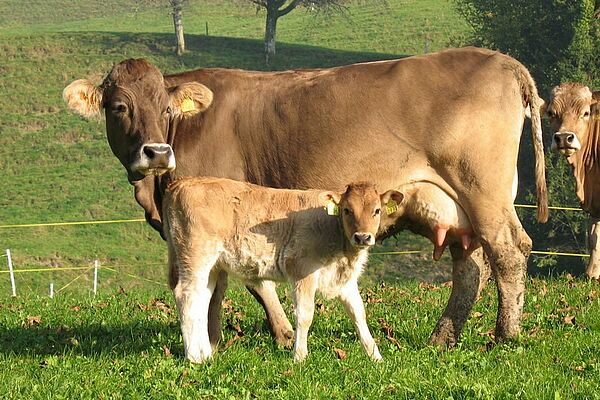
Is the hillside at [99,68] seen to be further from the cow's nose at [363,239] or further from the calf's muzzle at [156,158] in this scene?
the cow's nose at [363,239]

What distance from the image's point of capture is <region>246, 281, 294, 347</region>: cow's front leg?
32.1 feet

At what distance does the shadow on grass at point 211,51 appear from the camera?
54.2 m

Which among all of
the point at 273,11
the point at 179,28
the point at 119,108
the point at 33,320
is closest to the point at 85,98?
the point at 119,108

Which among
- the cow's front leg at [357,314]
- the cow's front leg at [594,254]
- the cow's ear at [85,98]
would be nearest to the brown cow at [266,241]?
the cow's front leg at [357,314]

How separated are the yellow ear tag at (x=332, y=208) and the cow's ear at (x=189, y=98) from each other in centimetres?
170

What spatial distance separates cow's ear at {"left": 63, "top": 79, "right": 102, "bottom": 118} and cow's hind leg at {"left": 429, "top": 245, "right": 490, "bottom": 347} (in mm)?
3729

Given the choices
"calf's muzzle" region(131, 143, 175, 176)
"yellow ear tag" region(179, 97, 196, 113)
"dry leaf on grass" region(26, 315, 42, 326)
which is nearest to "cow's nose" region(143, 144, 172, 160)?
"calf's muzzle" region(131, 143, 175, 176)

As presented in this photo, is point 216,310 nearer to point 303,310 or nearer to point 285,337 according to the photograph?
point 285,337

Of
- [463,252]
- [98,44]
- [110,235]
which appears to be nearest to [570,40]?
[110,235]

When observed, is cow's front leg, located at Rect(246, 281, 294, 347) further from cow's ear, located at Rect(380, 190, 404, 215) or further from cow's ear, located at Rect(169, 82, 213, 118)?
cow's ear, located at Rect(169, 82, 213, 118)

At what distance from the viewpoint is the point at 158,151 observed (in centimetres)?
898

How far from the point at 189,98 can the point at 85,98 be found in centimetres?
112

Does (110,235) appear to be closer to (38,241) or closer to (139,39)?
(38,241)

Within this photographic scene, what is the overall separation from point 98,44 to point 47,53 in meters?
3.00
